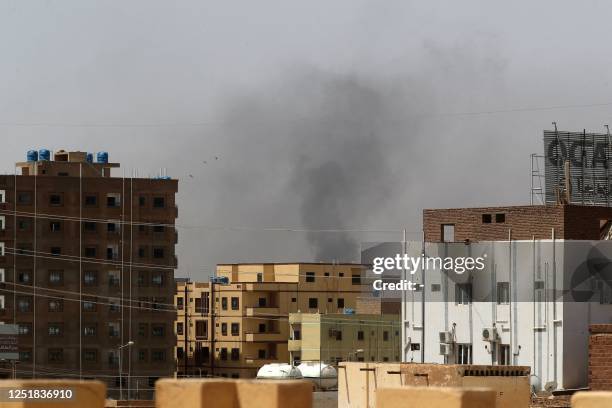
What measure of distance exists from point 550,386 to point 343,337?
72701 millimetres

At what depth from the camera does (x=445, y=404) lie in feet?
34.1

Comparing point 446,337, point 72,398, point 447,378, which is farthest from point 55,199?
point 72,398

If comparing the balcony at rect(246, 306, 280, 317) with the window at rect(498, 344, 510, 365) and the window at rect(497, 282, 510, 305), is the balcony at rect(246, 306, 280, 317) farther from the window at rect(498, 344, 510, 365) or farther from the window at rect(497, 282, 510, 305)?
the window at rect(498, 344, 510, 365)

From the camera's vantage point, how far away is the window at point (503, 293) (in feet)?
311

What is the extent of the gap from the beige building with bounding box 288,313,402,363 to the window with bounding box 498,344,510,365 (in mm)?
37197

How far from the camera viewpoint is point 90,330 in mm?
157875

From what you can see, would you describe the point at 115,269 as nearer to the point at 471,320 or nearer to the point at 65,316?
the point at 65,316

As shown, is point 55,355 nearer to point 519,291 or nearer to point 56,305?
point 56,305

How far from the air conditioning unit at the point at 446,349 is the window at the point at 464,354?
0.58 meters

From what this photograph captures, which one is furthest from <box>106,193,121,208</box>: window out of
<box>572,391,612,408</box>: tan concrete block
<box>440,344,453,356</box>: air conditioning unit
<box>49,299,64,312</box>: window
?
<box>572,391,612,408</box>: tan concrete block

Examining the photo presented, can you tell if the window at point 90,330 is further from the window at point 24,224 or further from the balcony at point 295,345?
the balcony at point 295,345

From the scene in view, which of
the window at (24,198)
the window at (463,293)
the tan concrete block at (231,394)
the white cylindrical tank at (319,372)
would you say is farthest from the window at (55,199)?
the tan concrete block at (231,394)

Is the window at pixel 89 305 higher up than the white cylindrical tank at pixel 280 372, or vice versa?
the window at pixel 89 305

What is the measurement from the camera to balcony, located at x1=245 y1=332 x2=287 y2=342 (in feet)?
594
